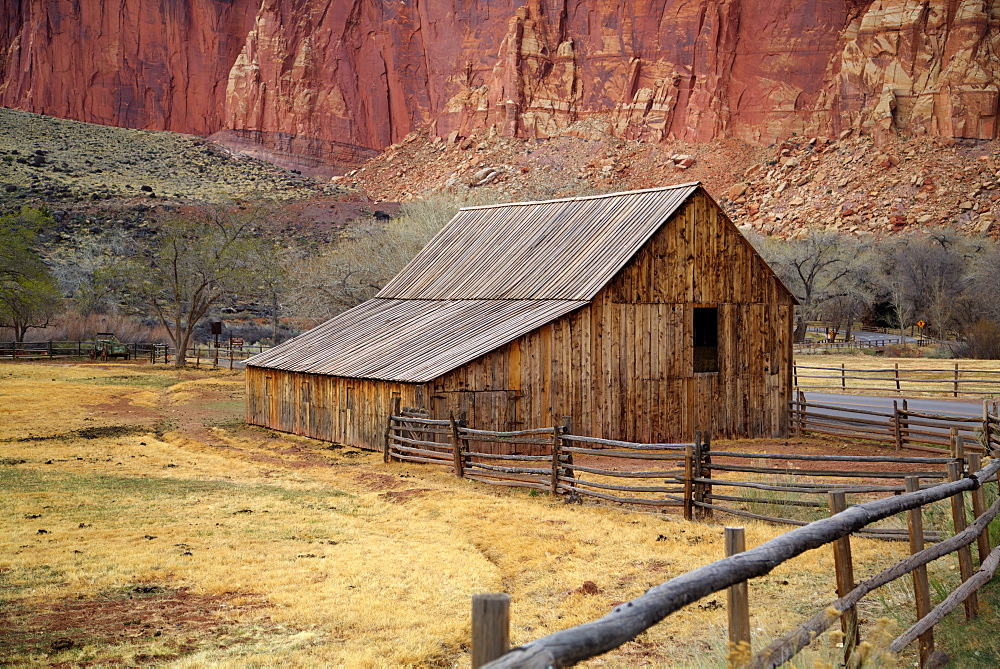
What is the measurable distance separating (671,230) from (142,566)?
1410 cm

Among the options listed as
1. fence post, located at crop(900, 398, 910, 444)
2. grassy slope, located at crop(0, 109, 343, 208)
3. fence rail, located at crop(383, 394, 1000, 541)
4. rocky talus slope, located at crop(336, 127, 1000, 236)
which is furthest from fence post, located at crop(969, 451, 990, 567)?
grassy slope, located at crop(0, 109, 343, 208)

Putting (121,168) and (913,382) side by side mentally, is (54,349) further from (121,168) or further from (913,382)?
(121,168)

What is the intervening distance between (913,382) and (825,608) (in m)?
31.3

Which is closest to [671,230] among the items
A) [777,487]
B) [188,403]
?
[777,487]

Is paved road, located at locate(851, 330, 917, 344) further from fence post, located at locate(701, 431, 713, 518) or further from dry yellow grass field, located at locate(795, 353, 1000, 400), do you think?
fence post, located at locate(701, 431, 713, 518)

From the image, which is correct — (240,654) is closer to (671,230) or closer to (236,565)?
(236,565)

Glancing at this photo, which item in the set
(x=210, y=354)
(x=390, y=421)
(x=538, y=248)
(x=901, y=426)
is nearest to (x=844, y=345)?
(x=210, y=354)

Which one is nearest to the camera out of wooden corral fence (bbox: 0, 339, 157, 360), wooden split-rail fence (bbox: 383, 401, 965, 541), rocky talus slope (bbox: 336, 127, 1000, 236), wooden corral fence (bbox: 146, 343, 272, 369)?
wooden split-rail fence (bbox: 383, 401, 965, 541)

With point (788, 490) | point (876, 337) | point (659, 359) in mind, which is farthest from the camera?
point (876, 337)

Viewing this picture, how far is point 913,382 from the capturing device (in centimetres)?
3422

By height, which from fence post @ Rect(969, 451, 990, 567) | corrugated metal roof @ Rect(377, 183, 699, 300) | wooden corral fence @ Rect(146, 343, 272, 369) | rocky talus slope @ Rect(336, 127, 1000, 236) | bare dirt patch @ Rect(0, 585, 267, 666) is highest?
rocky talus slope @ Rect(336, 127, 1000, 236)

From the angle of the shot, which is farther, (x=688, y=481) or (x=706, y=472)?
(x=706, y=472)

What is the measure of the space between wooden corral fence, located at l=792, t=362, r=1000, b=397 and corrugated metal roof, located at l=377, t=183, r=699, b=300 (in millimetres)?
9673

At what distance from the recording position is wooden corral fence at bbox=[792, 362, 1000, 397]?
1251 inches
